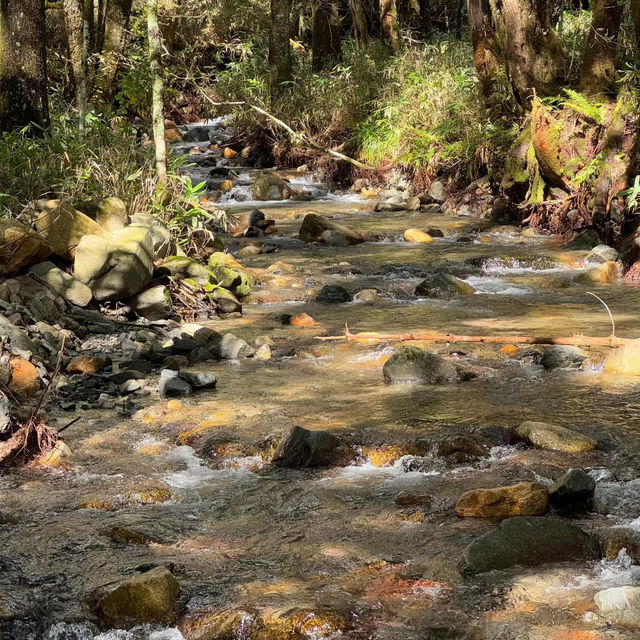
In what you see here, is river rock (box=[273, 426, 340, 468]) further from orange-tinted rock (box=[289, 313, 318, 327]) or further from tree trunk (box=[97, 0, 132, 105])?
tree trunk (box=[97, 0, 132, 105])

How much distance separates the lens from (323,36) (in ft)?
76.3

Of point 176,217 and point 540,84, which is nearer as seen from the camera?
point 176,217

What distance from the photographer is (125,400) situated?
6.00 metres

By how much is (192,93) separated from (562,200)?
48.6 ft

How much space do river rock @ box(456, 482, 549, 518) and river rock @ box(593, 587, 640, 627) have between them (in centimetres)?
86

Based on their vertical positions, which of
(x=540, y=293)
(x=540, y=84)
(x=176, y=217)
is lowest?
(x=540, y=293)

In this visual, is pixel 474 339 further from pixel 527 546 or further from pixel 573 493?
pixel 527 546

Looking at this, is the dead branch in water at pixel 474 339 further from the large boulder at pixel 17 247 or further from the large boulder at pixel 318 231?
the large boulder at pixel 318 231

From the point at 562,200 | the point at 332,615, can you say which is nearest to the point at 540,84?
the point at 562,200

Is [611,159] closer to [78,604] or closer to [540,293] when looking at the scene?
[540,293]

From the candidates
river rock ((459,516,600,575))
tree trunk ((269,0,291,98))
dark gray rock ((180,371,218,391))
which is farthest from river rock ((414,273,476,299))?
tree trunk ((269,0,291,98))

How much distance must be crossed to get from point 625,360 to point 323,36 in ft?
61.0

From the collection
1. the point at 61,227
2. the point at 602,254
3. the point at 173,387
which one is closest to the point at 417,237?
the point at 602,254

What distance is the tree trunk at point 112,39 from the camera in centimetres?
1675
